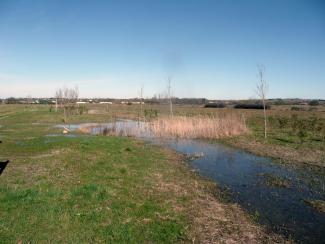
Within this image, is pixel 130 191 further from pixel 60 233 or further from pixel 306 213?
pixel 306 213

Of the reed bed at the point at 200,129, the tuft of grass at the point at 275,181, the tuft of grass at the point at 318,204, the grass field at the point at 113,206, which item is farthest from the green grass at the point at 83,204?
the reed bed at the point at 200,129

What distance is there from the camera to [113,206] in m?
7.49

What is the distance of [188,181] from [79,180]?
3.79 m

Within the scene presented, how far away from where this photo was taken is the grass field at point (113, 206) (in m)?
6.00

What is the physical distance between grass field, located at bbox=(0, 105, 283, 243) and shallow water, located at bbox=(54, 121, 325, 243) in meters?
0.62

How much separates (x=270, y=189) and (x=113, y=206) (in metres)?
5.52

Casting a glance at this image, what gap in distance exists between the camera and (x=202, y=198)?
28.3 feet

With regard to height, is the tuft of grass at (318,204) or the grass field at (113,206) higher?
the grass field at (113,206)

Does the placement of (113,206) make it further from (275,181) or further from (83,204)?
(275,181)

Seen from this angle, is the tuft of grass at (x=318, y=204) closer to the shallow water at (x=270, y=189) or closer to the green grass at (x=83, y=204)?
the shallow water at (x=270, y=189)

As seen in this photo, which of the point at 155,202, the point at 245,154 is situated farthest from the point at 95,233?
the point at 245,154

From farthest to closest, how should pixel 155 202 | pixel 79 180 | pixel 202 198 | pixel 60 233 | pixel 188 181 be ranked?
pixel 188 181 → pixel 79 180 → pixel 202 198 → pixel 155 202 → pixel 60 233

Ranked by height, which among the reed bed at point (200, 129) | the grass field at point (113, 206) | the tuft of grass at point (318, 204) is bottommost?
the tuft of grass at point (318, 204)

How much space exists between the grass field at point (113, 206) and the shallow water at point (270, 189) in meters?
0.62
